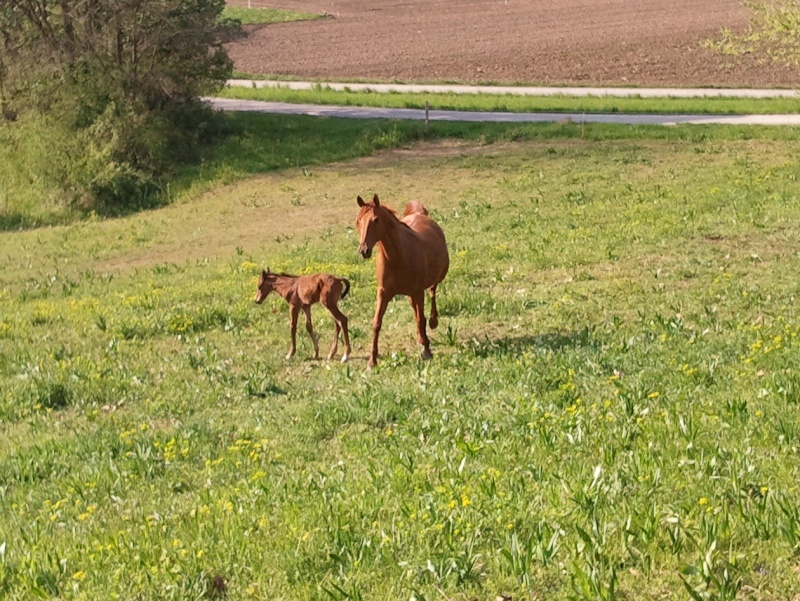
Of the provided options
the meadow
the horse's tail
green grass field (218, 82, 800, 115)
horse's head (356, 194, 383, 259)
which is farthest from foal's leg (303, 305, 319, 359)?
green grass field (218, 82, 800, 115)

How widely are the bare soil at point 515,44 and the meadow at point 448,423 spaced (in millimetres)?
33903

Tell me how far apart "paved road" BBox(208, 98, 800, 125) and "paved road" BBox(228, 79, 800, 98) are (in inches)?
261

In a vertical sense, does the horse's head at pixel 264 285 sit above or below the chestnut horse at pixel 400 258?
below

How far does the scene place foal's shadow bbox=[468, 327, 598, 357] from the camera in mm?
11609

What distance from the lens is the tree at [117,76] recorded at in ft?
122

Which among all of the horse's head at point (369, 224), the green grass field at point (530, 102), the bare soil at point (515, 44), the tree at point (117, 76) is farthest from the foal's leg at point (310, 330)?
the bare soil at point (515, 44)

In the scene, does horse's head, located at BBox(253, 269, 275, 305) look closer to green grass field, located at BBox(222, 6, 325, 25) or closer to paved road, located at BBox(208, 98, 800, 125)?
paved road, located at BBox(208, 98, 800, 125)

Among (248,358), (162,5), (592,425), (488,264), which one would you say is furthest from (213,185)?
(592,425)

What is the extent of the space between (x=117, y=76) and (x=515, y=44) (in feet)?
125

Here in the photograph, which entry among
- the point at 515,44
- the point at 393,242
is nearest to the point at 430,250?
the point at 393,242

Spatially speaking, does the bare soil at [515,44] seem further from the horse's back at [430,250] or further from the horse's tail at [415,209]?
the horse's back at [430,250]

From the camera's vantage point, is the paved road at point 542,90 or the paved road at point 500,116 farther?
the paved road at point 542,90

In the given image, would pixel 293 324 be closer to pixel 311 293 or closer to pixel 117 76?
pixel 311 293

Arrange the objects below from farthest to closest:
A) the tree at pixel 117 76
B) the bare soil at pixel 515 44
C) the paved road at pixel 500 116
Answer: the bare soil at pixel 515 44
the tree at pixel 117 76
the paved road at pixel 500 116
